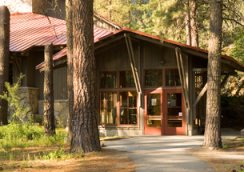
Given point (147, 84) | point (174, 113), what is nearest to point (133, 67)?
point (147, 84)

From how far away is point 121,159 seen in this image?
35.0 feet

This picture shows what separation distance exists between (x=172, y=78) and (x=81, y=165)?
35.8ft

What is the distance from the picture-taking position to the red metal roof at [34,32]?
23.2 m

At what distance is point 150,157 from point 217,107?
317 centimetres

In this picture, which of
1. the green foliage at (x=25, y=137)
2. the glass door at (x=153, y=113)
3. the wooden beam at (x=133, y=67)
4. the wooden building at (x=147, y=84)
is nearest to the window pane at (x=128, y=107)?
the wooden building at (x=147, y=84)

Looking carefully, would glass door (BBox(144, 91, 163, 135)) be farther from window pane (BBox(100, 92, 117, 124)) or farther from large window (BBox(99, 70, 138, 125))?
window pane (BBox(100, 92, 117, 124))

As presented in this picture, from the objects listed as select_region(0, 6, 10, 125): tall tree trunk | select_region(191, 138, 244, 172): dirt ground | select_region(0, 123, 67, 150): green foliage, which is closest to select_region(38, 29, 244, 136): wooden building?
select_region(0, 6, 10, 125): tall tree trunk

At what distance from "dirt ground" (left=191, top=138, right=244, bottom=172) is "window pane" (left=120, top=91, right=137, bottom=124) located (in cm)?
703

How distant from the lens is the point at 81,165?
32.1ft

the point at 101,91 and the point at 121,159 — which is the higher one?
the point at 101,91

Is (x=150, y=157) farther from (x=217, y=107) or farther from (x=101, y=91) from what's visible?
(x=101, y=91)

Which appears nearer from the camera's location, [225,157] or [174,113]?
[225,157]

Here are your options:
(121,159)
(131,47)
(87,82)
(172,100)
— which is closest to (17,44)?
(131,47)

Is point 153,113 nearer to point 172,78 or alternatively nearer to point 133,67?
point 172,78
